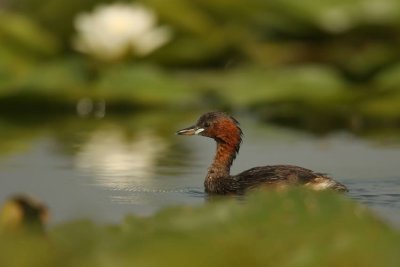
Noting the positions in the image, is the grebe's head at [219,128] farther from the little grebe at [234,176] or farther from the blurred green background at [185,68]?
the blurred green background at [185,68]

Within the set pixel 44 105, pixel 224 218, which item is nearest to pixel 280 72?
pixel 44 105

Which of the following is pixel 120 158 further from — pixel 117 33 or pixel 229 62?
pixel 229 62

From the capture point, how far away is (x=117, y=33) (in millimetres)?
9828

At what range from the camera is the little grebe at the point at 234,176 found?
631cm

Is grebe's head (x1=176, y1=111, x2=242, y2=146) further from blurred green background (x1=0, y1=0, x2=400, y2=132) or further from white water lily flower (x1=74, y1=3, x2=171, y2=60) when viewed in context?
white water lily flower (x1=74, y1=3, x2=171, y2=60)

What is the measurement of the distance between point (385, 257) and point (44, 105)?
6.61m

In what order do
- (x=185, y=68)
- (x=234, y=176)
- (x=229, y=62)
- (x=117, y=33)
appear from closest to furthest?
1. (x=234, y=176)
2. (x=117, y=33)
3. (x=185, y=68)
4. (x=229, y=62)

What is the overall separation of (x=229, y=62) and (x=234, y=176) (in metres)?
4.01

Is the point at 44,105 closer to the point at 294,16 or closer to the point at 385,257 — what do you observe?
the point at 294,16

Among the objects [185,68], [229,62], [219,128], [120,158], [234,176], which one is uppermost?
[229,62]

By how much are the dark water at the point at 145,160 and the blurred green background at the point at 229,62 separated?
0.21 meters

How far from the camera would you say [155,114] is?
962 cm

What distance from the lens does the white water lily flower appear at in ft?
32.2

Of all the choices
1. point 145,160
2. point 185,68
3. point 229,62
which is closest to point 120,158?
point 145,160
